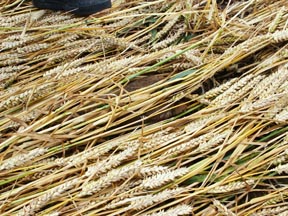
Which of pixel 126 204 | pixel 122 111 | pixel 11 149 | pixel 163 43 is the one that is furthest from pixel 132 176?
pixel 163 43

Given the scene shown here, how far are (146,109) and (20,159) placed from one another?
427 millimetres

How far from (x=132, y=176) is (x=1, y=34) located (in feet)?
2.93

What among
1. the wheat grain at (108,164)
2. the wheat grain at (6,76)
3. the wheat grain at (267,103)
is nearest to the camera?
the wheat grain at (108,164)

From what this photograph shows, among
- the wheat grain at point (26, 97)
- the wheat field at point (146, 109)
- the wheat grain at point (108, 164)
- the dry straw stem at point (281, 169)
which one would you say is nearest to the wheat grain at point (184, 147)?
the wheat field at point (146, 109)

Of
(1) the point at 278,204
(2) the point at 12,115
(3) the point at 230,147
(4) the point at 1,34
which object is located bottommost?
(1) the point at 278,204

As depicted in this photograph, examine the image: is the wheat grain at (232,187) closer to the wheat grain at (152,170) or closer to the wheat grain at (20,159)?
the wheat grain at (152,170)

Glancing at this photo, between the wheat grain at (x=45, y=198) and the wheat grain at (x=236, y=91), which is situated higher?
the wheat grain at (x=236, y=91)

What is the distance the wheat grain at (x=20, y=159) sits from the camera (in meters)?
1.77

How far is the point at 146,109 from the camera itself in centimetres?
194

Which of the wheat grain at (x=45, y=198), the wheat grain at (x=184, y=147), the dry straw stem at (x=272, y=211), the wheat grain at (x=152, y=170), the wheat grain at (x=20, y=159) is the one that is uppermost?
the wheat grain at (x=20, y=159)

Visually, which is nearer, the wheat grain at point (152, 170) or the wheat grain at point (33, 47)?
the wheat grain at point (152, 170)

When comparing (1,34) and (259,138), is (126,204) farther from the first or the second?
(1,34)

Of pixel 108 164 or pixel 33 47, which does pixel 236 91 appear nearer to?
pixel 108 164

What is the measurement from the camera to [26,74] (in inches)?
85.2
